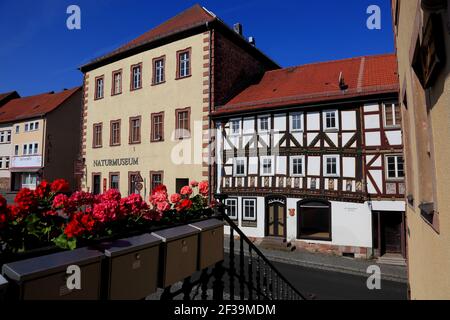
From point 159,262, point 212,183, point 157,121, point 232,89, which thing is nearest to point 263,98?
point 232,89

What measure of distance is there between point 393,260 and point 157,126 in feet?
48.3

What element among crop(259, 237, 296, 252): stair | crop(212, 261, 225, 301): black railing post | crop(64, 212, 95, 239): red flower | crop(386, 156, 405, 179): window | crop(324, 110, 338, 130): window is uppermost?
crop(324, 110, 338, 130): window

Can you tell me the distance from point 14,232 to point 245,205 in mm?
15401

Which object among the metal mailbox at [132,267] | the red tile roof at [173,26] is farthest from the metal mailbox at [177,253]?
the red tile roof at [173,26]

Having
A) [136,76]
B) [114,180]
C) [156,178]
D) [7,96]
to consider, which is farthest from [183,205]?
[7,96]

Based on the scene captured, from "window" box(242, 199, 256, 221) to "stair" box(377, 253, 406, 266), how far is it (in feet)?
20.1

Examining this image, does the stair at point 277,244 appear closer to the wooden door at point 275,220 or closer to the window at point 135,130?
the wooden door at point 275,220

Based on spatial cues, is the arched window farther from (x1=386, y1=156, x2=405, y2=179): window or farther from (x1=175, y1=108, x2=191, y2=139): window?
(x1=175, y1=108, x2=191, y2=139): window

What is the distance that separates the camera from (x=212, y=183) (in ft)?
57.6

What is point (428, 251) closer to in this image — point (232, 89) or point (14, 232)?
point (14, 232)

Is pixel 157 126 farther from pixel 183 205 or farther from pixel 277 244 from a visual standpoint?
pixel 183 205

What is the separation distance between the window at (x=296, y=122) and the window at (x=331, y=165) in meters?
2.03

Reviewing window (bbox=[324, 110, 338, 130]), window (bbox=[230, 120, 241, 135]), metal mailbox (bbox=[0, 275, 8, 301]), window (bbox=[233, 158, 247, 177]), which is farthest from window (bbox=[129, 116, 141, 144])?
metal mailbox (bbox=[0, 275, 8, 301])

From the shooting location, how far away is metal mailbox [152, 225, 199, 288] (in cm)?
212
